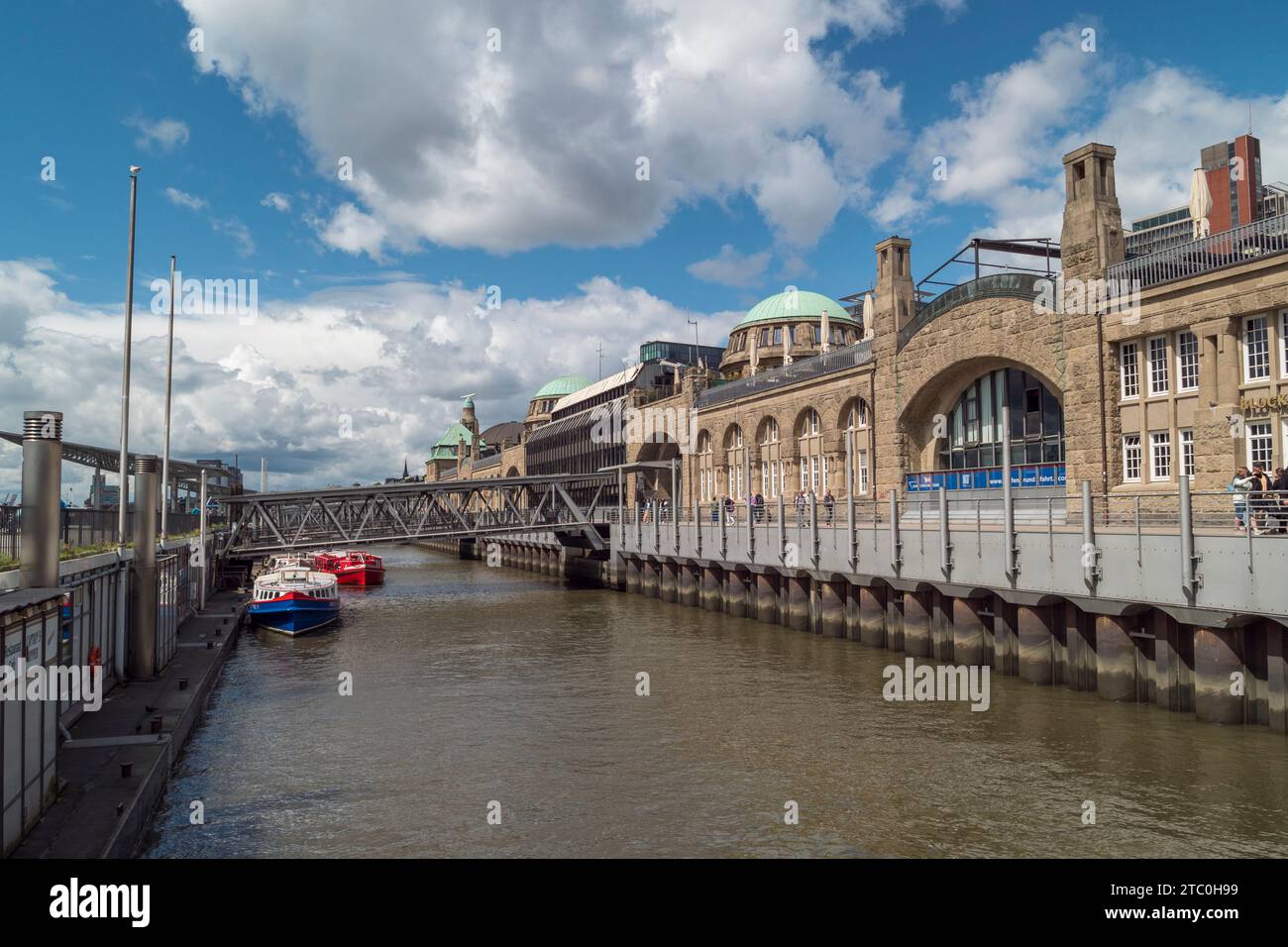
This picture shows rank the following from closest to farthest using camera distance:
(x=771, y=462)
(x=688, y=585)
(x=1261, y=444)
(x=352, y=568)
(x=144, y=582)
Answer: (x=144, y=582), (x=1261, y=444), (x=688, y=585), (x=771, y=462), (x=352, y=568)

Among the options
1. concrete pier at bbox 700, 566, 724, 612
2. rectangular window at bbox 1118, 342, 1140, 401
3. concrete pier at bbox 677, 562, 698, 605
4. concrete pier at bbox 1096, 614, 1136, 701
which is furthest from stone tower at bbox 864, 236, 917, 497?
concrete pier at bbox 1096, 614, 1136, 701

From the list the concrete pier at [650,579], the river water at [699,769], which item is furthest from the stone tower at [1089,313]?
the concrete pier at [650,579]

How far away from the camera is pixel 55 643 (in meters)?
12.6

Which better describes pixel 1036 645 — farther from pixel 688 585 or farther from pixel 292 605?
pixel 292 605

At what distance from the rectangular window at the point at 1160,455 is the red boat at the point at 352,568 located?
49903mm

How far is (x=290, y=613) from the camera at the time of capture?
121ft

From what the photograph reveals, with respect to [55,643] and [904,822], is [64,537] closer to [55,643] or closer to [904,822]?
[55,643]

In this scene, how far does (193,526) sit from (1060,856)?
4066 centimetres

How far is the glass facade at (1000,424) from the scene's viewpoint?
33250 millimetres

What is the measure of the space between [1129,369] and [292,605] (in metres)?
31.3

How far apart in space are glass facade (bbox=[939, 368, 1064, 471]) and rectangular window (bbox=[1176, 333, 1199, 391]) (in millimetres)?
5717

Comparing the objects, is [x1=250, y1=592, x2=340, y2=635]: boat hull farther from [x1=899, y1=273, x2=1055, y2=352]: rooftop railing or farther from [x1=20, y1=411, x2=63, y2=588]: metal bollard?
[x1=899, y1=273, x2=1055, y2=352]: rooftop railing

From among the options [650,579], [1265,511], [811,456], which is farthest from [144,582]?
[811,456]
